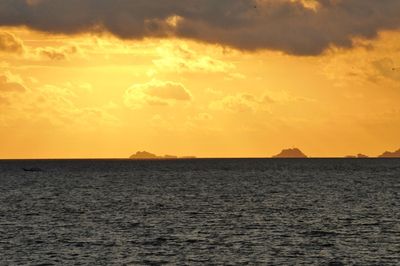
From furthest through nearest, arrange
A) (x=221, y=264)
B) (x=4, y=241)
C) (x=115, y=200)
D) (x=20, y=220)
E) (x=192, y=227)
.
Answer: (x=115, y=200) < (x=20, y=220) < (x=192, y=227) < (x=4, y=241) < (x=221, y=264)

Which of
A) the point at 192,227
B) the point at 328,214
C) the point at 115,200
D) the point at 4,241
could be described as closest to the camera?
the point at 4,241

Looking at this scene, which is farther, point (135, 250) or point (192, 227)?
point (192, 227)

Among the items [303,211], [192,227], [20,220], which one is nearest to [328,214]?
[303,211]

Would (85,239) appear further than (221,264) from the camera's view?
Yes

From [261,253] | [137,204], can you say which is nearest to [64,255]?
[261,253]

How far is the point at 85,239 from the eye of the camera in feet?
271

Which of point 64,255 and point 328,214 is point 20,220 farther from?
point 328,214

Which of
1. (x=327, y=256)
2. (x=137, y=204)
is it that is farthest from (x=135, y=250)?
(x=137, y=204)

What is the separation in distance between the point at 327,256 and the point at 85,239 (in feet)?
93.2

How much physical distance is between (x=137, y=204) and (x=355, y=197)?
4535 cm

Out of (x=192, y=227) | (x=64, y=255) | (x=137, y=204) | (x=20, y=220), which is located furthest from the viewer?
(x=137, y=204)

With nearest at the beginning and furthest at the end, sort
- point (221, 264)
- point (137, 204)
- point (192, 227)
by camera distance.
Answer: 1. point (221, 264)
2. point (192, 227)
3. point (137, 204)

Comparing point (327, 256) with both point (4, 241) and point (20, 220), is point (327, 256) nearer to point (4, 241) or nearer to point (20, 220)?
point (4, 241)

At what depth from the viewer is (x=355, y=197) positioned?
14575cm
